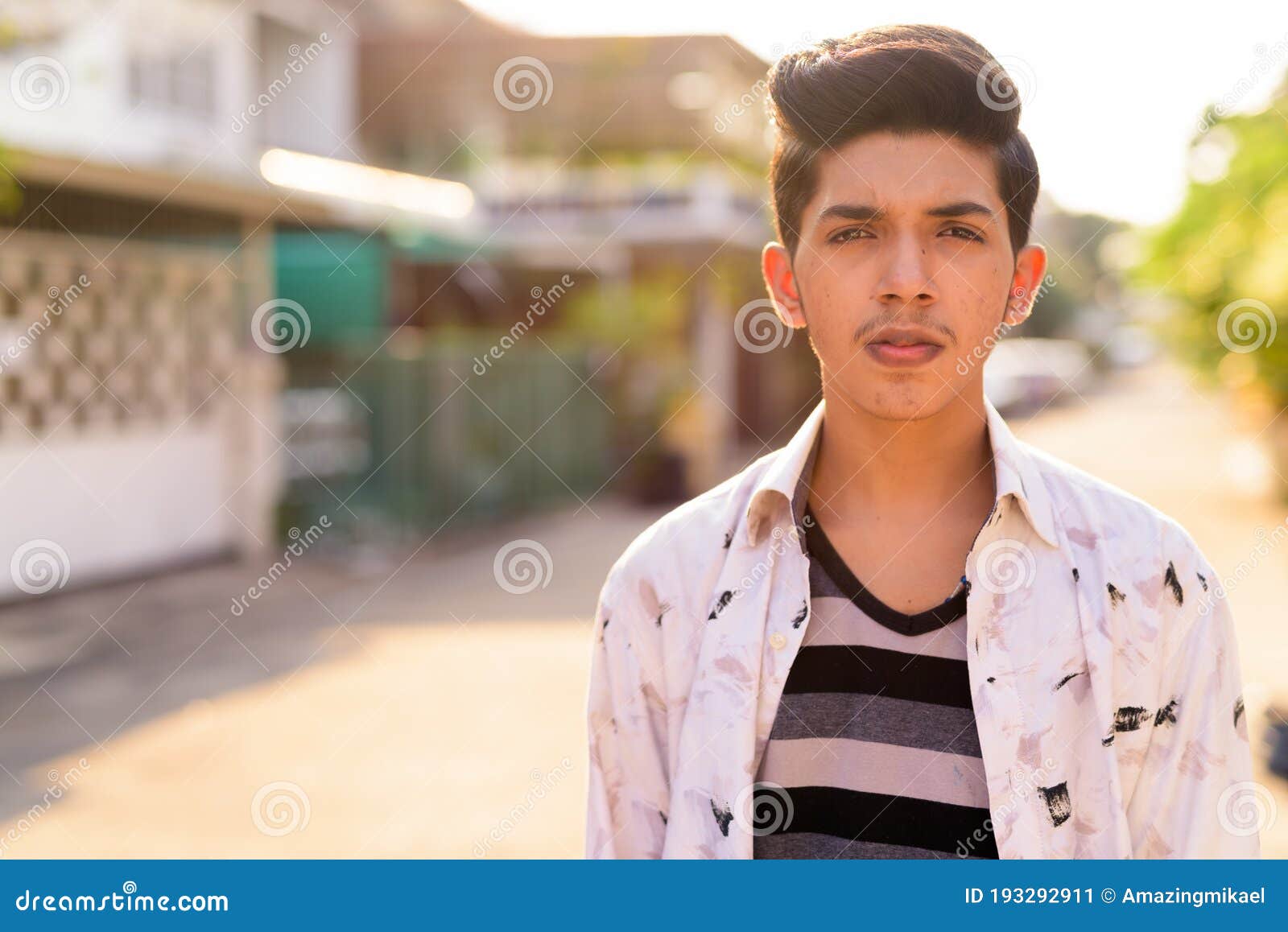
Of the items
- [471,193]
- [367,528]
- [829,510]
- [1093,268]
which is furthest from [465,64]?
[1093,268]

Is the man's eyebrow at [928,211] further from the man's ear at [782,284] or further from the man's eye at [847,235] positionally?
the man's ear at [782,284]

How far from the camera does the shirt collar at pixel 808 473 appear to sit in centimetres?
190

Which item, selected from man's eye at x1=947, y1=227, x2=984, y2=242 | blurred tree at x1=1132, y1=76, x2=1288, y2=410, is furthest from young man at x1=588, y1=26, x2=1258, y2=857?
blurred tree at x1=1132, y1=76, x2=1288, y2=410

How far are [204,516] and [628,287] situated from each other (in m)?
7.99

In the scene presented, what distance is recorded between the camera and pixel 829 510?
2.07m

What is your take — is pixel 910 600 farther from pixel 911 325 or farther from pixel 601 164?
pixel 601 164

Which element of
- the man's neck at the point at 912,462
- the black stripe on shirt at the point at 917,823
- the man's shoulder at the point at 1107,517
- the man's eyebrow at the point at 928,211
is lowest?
the black stripe on shirt at the point at 917,823

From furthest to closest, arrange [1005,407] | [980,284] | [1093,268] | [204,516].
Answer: [1093,268] → [1005,407] → [204,516] → [980,284]

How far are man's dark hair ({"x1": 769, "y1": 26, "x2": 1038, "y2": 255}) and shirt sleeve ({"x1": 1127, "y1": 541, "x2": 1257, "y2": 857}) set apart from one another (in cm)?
61

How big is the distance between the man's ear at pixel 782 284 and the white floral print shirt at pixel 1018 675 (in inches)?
10.9

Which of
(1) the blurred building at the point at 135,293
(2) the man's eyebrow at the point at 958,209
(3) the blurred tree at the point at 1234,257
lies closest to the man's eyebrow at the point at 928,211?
(2) the man's eyebrow at the point at 958,209

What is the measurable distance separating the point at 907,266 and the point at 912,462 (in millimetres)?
318

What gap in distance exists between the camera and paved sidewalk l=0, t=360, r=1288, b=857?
5711 mm
